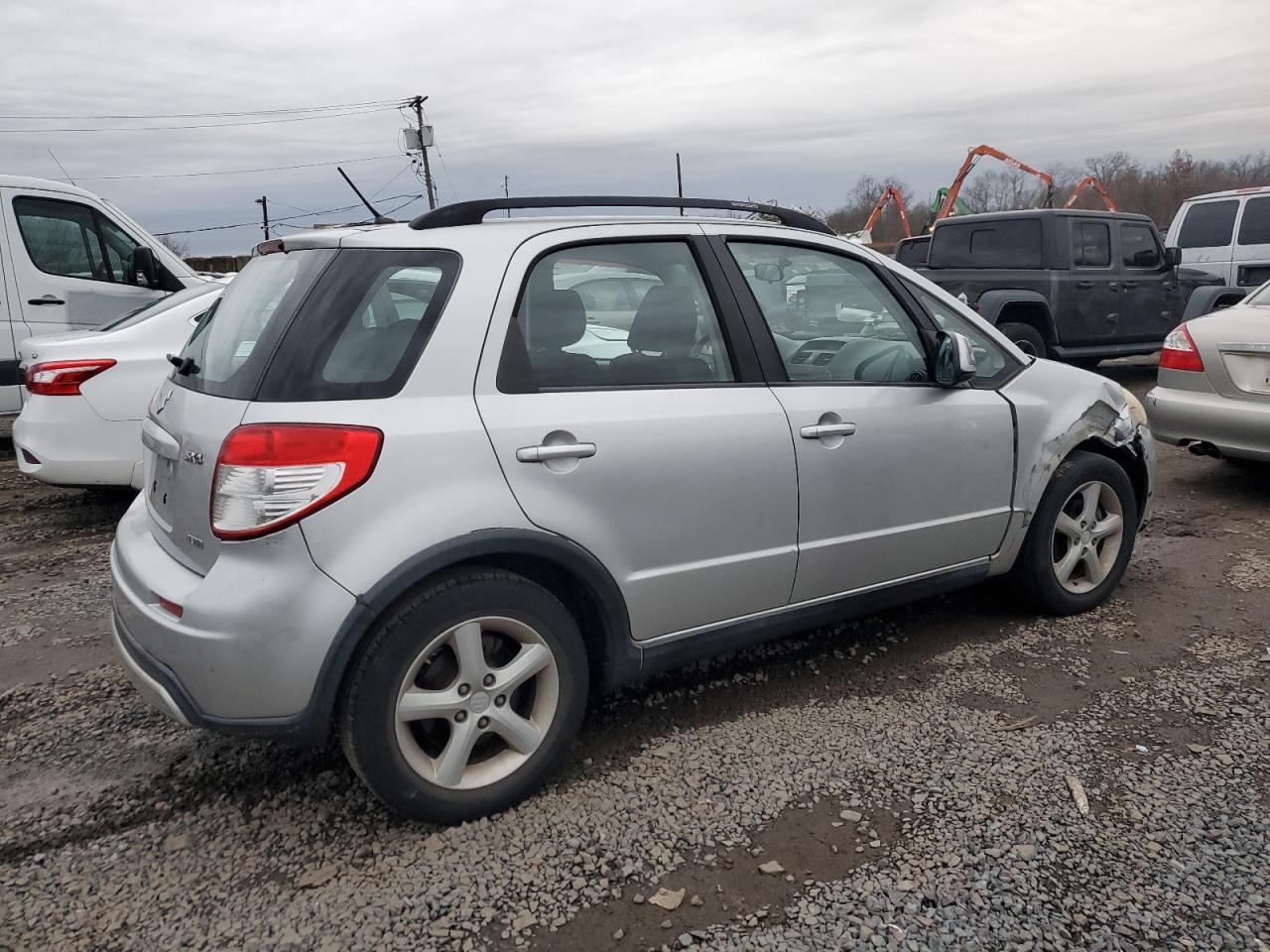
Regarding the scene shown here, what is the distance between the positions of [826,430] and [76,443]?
450 cm

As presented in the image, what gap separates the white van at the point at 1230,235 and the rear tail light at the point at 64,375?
39.5 feet

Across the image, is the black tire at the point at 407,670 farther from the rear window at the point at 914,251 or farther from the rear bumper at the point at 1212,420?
the rear window at the point at 914,251

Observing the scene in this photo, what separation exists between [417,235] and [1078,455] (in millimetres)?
2812

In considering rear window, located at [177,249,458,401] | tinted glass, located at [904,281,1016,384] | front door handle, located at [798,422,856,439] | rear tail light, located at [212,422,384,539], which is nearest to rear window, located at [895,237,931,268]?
tinted glass, located at [904,281,1016,384]

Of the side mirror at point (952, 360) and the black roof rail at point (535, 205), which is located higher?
the black roof rail at point (535, 205)

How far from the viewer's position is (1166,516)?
5.79 meters

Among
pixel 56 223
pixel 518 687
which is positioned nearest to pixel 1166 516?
pixel 518 687

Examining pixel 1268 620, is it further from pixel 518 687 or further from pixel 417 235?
pixel 417 235

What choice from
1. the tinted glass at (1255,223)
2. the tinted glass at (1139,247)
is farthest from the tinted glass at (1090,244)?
the tinted glass at (1255,223)

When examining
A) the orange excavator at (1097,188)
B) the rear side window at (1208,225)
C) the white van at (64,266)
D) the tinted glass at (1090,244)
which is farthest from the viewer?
the orange excavator at (1097,188)

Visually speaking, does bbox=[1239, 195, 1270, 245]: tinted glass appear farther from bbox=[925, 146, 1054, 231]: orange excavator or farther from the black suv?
bbox=[925, 146, 1054, 231]: orange excavator

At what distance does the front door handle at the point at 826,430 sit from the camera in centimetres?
320

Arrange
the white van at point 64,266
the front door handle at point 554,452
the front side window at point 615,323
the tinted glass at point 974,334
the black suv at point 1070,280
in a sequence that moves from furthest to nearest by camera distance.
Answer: the black suv at point 1070,280 < the white van at point 64,266 < the tinted glass at point 974,334 < the front side window at point 615,323 < the front door handle at point 554,452

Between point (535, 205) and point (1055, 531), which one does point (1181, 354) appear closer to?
point (1055, 531)
